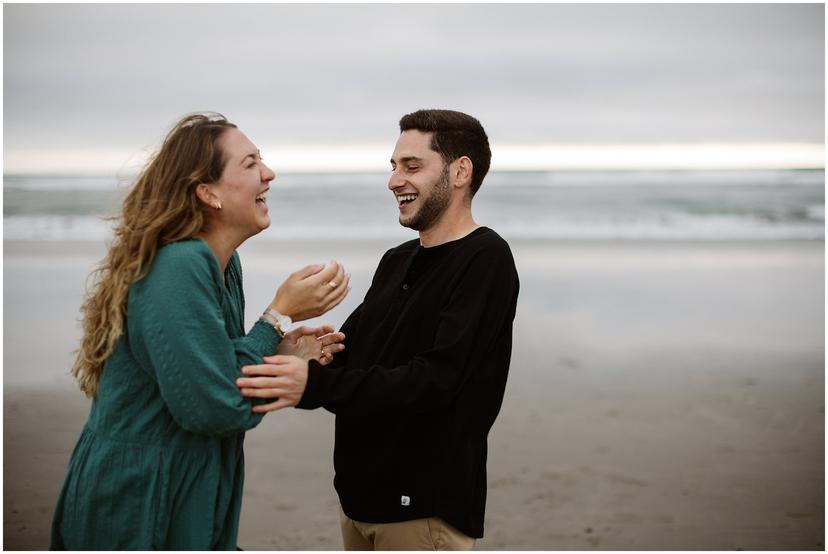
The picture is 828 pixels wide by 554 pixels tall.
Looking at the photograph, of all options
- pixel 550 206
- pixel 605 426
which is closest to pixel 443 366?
pixel 605 426

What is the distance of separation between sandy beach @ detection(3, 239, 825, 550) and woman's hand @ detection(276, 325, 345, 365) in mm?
2245

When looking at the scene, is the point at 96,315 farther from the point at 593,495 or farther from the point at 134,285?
the point at 593,495

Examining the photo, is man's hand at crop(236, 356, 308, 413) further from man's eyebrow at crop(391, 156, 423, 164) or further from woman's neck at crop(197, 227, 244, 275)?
man's eyebrow at crop(391, 156, 423, 164)

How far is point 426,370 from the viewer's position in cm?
268

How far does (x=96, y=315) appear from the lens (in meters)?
2.46

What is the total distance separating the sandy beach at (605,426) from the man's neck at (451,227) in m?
2.52

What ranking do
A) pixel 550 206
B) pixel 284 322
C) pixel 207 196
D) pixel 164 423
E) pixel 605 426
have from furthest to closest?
pixel 550 206 < pixel 605 426 < pixel 284 322 < pixel 207 196 < pixel 164 423

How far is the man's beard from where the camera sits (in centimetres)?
303

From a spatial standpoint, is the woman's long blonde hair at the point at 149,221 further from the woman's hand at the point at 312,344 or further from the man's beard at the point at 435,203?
the man's beard at the point at 435,203

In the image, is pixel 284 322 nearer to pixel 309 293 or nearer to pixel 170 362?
pixel 309 293

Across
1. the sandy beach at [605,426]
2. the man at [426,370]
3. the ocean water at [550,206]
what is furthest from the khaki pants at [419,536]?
the ocean water at [550,206]

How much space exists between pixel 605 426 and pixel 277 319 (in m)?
4.63

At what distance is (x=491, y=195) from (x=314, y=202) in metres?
5.21

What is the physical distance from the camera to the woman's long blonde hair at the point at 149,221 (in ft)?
→ 7.78
